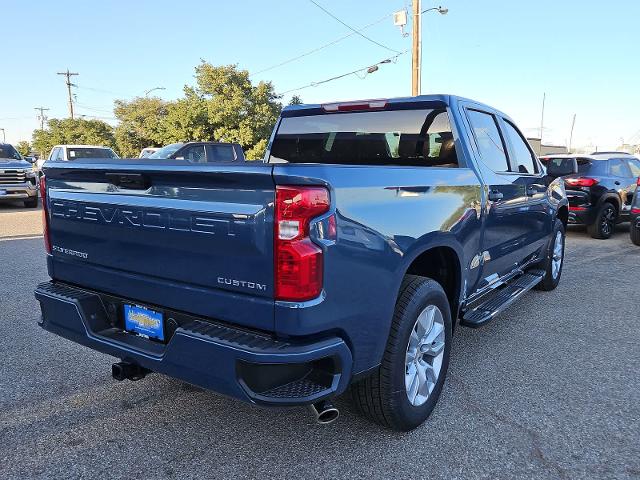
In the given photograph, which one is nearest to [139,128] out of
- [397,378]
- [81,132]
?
[81,132]

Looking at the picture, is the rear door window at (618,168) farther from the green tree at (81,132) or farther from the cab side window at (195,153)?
the green tree at (81,132)

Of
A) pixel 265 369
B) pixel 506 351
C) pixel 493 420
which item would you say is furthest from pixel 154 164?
pixel 506 351

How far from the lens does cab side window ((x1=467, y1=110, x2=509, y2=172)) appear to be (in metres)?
3.90

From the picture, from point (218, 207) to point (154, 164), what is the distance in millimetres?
519

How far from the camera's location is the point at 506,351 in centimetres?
415

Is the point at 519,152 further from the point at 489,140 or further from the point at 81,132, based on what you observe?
the point at 81,132

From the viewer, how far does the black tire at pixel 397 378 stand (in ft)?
8.58

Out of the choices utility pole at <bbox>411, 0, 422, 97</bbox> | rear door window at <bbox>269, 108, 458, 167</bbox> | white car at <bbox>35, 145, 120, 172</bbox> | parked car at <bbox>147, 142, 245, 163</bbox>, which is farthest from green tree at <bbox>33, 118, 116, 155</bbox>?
rear door window at <bbox>269, 108, 458, 167</bbox>

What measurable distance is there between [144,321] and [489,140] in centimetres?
305

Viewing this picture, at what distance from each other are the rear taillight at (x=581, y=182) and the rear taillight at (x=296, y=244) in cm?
971

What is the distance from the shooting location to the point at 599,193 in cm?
1011

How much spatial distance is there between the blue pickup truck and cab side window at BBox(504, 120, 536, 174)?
108 cm

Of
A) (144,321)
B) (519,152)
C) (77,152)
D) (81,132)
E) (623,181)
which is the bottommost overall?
(144,321)

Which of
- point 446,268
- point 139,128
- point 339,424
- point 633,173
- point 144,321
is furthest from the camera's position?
point 139,128
